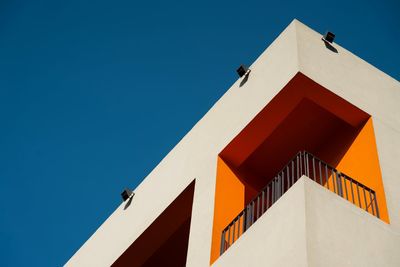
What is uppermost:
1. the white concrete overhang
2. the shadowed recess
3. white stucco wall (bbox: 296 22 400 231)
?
white stucco wall (bbox: 296 22 400 231)

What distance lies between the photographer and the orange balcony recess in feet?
40.8

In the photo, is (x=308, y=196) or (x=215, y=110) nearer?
(x=308, y=196)

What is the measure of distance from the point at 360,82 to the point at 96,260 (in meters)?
8.15

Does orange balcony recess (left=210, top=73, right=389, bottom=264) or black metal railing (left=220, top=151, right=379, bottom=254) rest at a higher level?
orange balcony recess (left=210, top=73, right=389, bottom=264)

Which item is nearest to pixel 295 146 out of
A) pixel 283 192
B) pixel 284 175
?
pixel 284 175

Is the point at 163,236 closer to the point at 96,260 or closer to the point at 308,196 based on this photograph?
the point at 96,260

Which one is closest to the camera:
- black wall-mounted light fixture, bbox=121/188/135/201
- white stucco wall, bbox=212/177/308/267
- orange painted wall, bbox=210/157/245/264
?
white stucco wall, bbox=212/177/308/267

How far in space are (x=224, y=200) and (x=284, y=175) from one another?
1.91 m

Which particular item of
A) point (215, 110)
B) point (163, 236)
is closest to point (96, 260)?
point (163, 236)

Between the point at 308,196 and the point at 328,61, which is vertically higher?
the point at 328,61

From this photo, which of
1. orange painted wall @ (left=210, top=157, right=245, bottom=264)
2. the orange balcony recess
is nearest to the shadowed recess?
orange painted wall @ (left=210, top=157, right=245, bottom=264)

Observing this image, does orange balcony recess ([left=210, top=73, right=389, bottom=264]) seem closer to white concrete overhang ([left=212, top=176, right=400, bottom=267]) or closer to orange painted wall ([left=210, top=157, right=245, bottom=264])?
orange painted wall ([left=210, top=157, right=245, bottom=264])

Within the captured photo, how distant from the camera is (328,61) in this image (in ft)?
45.5

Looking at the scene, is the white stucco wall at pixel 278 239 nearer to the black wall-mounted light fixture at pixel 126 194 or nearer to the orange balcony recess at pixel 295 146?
the orange balcony recess at pixel 295 146
